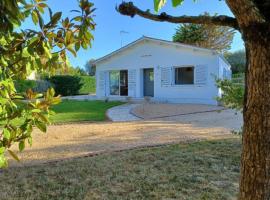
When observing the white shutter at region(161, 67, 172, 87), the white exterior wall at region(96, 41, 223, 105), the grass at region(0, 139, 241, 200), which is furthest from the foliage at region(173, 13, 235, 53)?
the grass at region(0, 139, 241, 200)

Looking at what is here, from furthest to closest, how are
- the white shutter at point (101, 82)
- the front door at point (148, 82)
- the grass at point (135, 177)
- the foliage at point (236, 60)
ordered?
the foliage at point (236, 60), the white shutter at point (101, 82), the front door at point (148, 82), the grass at point (135, 177)

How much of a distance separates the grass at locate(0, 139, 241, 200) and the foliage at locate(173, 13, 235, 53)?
1314 inches

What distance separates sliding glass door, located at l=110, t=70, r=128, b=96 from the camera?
2619 centimetres

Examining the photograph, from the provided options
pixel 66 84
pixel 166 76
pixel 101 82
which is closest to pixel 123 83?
pixel 101 82

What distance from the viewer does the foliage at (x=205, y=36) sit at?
39656 millimetres

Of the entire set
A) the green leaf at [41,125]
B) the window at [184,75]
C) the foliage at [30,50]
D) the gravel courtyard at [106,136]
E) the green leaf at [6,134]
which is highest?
the window at [184,75]

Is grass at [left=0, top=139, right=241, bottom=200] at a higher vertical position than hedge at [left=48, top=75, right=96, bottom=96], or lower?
lower

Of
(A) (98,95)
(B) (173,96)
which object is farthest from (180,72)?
(A) (98,95)

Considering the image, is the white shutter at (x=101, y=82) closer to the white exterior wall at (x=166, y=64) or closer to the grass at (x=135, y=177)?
the white exterior wall at (x=166, y=64)

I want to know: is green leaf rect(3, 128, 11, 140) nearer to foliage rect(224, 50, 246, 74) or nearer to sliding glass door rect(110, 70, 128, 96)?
sliding glass door rect(110, 70, 128, 96)

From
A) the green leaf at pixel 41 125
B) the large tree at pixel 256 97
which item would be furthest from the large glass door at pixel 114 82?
the large tree at pixel 256 97

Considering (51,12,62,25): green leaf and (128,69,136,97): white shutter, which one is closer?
(51,12,62,25): green leaf

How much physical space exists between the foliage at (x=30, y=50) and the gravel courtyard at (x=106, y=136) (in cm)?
508

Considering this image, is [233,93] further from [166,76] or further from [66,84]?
[66,84]
